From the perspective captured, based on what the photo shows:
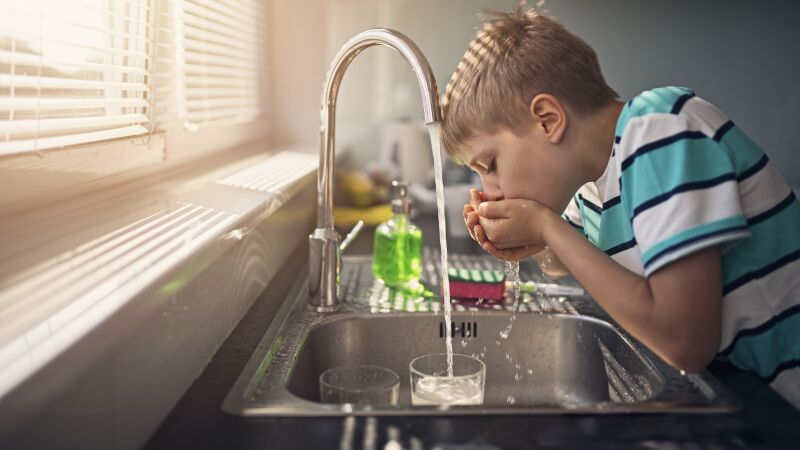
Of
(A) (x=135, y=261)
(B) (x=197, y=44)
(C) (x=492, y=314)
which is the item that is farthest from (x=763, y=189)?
(B) (x=197, y=44)

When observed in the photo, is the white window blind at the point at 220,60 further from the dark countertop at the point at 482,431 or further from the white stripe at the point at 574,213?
the dark countertop at the point at 482,431

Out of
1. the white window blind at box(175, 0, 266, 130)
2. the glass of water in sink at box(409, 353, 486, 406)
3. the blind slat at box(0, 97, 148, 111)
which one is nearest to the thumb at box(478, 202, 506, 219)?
the glass of water in sink at box(409, 353, 486, 406)

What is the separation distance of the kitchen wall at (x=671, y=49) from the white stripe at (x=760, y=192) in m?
1.77

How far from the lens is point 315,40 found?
247 cm

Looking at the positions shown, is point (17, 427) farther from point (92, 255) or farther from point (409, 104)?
point (409, 104)

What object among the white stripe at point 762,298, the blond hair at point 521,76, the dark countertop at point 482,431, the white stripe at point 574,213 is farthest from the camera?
the white stripe at point 574,213

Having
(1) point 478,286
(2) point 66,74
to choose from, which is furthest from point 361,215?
(2) point 66,74

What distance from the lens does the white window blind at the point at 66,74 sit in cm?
88

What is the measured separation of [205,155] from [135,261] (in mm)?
969

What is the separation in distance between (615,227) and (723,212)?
23cm

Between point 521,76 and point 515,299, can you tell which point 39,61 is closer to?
point 521,76

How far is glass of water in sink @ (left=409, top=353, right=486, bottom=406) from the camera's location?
3.11 feet

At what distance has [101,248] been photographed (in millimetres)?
888

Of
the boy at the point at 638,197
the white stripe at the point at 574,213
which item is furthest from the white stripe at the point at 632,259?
the white stripe at the point at 574,213
